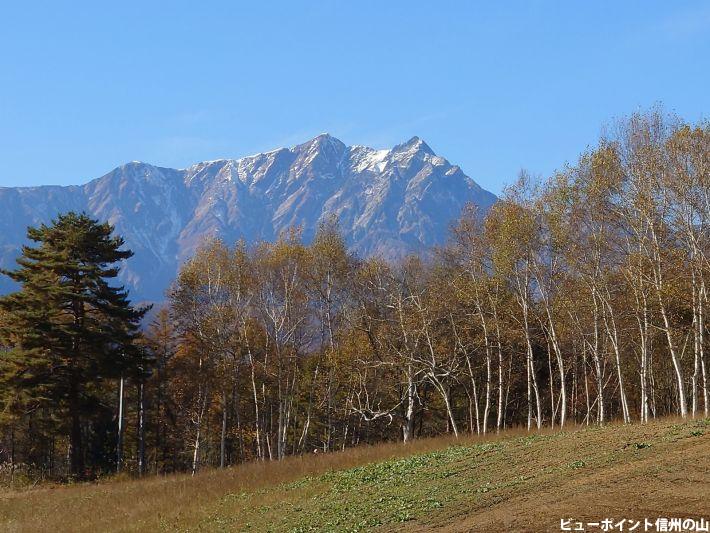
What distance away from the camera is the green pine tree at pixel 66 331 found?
127ft

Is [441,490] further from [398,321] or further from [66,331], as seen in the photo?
[66,331]

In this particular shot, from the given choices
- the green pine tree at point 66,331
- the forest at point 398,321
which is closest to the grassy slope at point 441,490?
the forest at point 398,321

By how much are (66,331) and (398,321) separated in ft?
58.5

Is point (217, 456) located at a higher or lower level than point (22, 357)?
lower

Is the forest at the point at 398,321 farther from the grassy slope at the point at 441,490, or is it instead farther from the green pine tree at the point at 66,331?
the grassy slope at the point at 441,490

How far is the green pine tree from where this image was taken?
38.8 meters

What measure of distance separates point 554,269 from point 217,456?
40.8 meters

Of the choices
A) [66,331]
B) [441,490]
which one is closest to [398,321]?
[66,331]

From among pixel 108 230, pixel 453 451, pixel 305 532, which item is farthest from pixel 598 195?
pixel 108 230

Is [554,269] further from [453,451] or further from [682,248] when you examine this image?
[453,451]

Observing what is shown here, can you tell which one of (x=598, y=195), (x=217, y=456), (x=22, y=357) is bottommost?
(x=217, y=456)

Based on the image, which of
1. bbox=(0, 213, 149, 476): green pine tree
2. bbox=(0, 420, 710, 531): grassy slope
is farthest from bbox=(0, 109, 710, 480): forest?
bbox=(0, 420, 710, 531): grassy slope

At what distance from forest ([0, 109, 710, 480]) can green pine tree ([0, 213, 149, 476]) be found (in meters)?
0.11

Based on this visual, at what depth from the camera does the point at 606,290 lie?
34.5 metres
